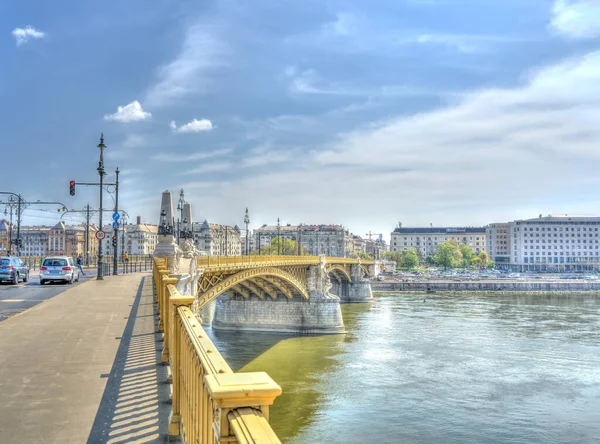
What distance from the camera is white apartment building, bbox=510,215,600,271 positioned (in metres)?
172

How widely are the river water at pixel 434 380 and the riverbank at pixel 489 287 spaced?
172ft

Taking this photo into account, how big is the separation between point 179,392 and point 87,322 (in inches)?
318

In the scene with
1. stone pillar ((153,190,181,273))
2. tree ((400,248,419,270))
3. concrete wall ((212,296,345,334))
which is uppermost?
stone pillar ((153,190,181,273))

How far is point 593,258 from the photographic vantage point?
560 ft

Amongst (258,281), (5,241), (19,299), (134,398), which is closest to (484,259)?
(5,241)

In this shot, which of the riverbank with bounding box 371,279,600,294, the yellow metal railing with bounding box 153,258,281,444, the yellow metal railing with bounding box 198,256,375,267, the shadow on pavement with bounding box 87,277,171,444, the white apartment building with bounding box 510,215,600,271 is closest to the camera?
the yellow metal railing with bounding box 153,258,281,444

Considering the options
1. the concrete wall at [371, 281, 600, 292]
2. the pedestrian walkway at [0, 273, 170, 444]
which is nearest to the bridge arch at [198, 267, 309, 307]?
the pedestrian walkway at [0, 273, 170, 444]

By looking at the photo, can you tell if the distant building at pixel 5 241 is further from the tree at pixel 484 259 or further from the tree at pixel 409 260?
the tree at pixel 484 259

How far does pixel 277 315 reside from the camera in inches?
1938

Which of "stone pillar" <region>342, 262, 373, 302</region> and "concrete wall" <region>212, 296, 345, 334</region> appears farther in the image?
"stone pillar" <region>342, 262, 373, 302</region>

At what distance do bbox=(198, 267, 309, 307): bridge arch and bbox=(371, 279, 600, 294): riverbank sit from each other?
61.3 m

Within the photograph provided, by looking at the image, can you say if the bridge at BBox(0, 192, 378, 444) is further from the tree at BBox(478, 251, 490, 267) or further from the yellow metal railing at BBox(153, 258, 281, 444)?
the tree at BBox(478, 251, 490, 267)

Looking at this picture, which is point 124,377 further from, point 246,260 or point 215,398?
point 246,260

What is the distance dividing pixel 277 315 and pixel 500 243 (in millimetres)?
161374
